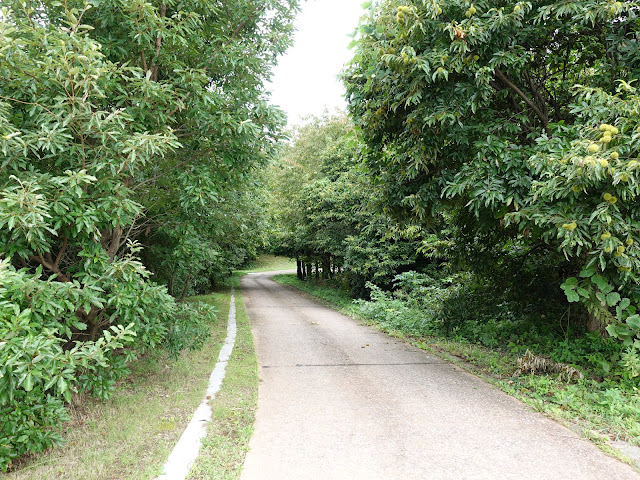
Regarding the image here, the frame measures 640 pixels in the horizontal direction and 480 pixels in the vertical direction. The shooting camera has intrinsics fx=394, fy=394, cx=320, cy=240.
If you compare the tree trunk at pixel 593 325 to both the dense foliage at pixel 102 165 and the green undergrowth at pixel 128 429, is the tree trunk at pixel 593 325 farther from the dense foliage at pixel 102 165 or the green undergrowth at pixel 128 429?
the green undergrowth at pixel 128 429

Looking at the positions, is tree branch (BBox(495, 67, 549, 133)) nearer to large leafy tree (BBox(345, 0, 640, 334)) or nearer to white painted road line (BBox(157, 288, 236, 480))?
large leafy tree (BBox(345, 0, 640, 334))

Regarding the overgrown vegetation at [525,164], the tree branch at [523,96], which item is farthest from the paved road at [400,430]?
the tree branch at [523,96]

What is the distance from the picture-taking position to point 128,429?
12.6 feet

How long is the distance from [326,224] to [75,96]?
13318 millimetres

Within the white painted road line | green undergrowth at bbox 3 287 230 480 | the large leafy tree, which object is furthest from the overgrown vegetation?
green undergrowth at bbox 3 287 230 480

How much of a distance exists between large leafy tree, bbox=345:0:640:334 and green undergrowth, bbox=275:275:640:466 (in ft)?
2.00

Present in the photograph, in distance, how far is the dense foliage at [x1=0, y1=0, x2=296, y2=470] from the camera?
305 centimetres

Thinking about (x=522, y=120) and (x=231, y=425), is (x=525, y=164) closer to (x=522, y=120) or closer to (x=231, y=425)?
(x=522, y=120)

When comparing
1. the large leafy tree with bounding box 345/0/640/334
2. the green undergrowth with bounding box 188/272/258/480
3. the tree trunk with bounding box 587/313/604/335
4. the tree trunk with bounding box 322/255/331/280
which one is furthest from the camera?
the tree trunk with bounding box 322/255/331/280

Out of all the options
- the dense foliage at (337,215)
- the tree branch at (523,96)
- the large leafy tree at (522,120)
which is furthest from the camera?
the dense foliage at (337,215)

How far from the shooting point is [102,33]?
14.8 feet

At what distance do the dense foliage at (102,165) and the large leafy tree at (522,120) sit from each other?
5.82ft

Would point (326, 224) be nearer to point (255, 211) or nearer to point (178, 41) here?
point (255, 211)

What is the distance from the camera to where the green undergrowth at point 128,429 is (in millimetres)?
3104
